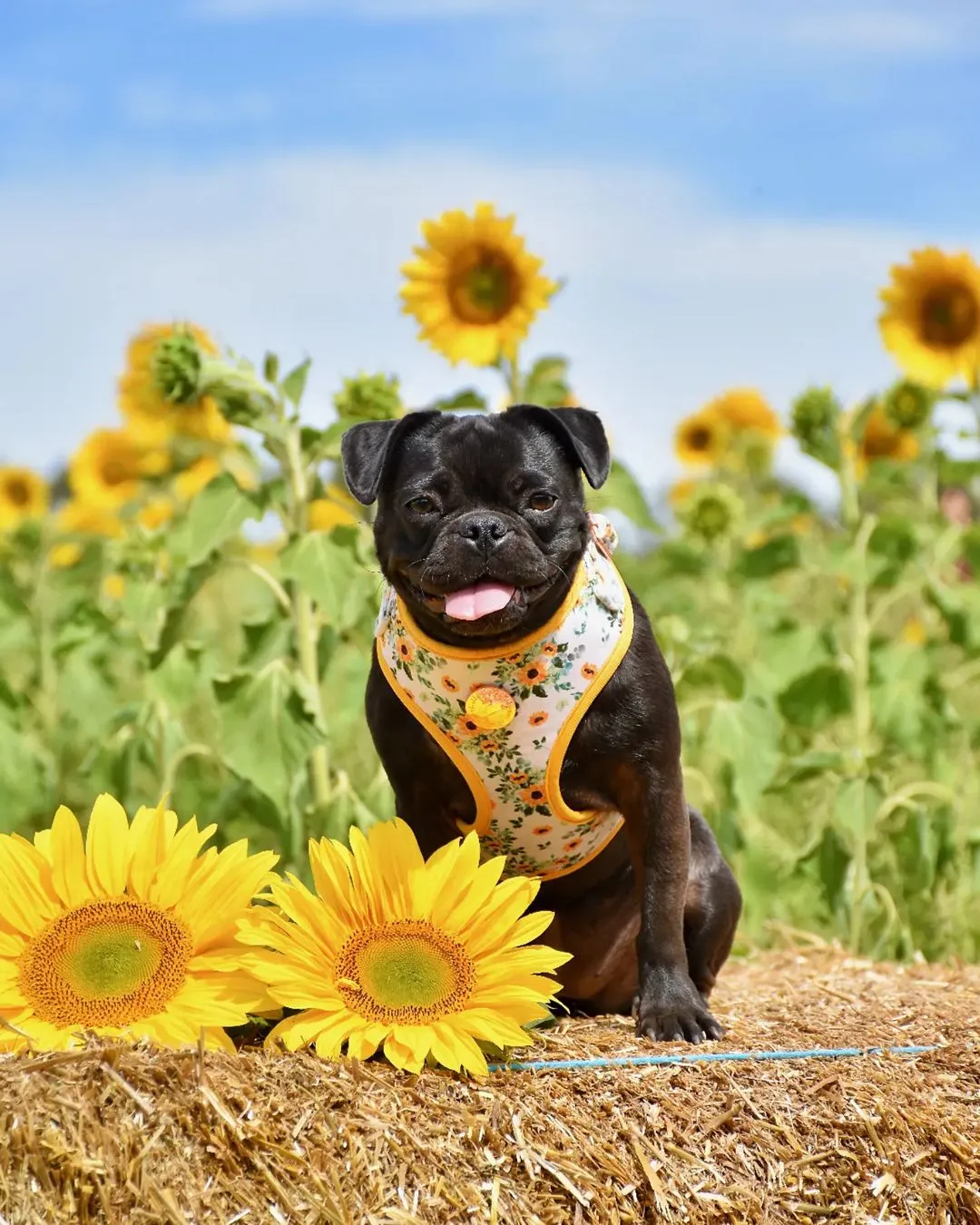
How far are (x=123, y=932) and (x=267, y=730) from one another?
128 cm

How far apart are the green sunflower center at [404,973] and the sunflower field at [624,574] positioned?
1.28m

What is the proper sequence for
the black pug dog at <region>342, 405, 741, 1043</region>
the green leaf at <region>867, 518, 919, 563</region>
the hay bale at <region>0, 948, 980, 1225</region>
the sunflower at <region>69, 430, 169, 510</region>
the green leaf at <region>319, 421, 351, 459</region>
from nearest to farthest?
1. the hay bale at <region>0, 948, 980, 1225</region>
2. the black pug dog at <region>342, 405, 741, 1043</region>
3. the green leaf at <region>319, 421, 351, 459</region>
4. the green leaf at <region>867, 518, 919, 563</region>
5. the sunflower at <region>69, 430, 169, 510</region>

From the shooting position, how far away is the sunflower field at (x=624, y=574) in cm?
465

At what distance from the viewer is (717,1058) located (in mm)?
3172

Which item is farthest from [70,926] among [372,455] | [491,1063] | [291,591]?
[291,591]

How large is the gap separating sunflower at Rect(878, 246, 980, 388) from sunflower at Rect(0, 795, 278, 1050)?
3.68m

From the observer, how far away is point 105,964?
10.4ft

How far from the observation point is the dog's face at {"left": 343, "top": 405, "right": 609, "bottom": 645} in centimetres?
312

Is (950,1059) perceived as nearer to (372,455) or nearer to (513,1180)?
(513,1180)

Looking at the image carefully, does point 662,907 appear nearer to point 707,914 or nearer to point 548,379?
point 707,914

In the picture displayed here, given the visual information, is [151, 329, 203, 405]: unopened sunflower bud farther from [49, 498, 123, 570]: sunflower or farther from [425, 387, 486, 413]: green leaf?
[49, 498, 123, 570]: sunflower

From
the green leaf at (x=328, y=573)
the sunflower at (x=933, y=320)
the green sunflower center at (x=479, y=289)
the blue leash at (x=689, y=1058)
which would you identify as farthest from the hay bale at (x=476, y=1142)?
the sunflower at (x=933, y=320)

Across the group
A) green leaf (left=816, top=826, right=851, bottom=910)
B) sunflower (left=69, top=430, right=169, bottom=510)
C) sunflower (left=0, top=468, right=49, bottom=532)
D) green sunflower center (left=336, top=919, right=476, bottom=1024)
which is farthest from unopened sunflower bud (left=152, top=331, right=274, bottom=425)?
sunflower (left=0, top=468, right=49, bottom=532)

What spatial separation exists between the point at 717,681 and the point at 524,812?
1988mm
